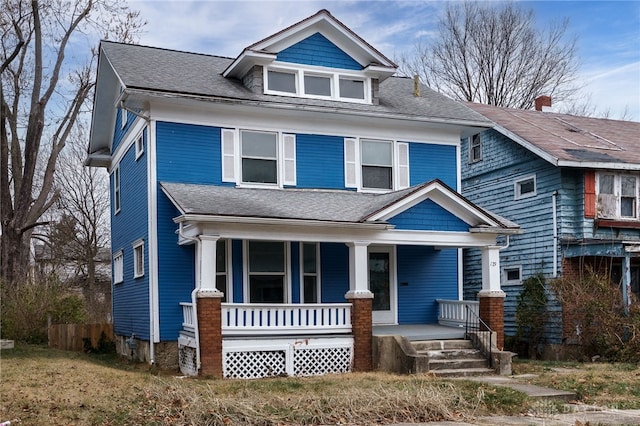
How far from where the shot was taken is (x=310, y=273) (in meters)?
17.9

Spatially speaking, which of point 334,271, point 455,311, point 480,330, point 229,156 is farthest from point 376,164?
point 480,330

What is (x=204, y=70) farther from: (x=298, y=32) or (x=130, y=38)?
(x=130, y=38)

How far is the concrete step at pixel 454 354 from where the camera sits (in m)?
15.5

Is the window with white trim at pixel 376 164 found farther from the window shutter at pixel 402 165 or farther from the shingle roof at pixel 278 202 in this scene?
the shingle roof at pixel 278 202

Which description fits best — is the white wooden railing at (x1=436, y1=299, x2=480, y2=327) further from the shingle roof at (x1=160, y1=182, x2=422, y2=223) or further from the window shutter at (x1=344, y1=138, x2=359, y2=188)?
the window shutter at (x1=344, y1=138, x2=359, y2=188)

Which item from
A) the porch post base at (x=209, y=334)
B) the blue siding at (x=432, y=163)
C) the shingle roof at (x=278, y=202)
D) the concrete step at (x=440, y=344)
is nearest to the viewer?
the porch post base at (x=209, y=334)

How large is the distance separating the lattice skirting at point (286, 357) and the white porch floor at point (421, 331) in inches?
40.1

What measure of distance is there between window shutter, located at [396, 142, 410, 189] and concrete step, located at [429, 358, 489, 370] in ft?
16.6

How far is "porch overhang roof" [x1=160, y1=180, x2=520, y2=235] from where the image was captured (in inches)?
584

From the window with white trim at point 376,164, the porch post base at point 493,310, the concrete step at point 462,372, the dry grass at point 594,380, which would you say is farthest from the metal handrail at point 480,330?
the window with white trim at point 376,164

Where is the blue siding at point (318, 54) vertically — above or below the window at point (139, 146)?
above

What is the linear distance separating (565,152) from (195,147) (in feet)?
33.5

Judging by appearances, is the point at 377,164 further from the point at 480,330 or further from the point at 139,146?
the point at 139,146

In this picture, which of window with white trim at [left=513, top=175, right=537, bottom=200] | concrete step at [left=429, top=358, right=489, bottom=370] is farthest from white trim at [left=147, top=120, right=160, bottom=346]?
window with white trim at [left=513, top=175, right=537, bottom=200]
